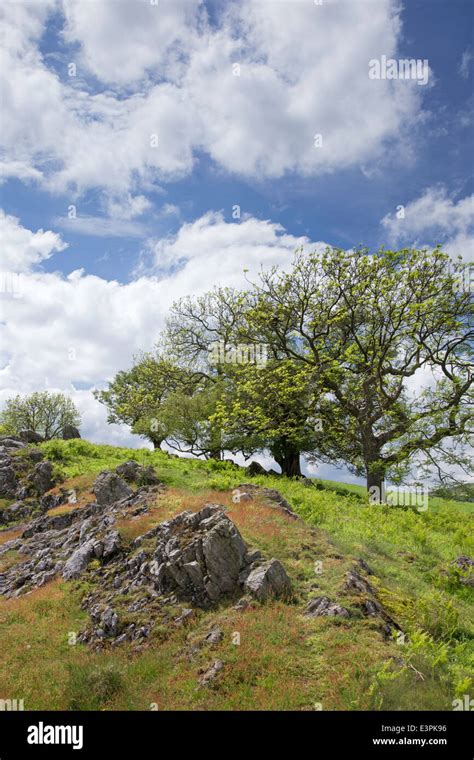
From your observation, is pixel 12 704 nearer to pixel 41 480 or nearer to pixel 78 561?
pixel 78 561

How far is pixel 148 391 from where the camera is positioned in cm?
5300

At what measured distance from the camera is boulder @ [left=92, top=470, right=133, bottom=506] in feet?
80.5

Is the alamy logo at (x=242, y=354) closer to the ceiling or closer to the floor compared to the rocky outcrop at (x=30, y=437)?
closer to the ceiling

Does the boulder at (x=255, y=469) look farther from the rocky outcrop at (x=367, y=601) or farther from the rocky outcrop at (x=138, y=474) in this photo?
the rocky outcrop at (x=367, y=601)

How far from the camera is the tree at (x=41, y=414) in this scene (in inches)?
2739

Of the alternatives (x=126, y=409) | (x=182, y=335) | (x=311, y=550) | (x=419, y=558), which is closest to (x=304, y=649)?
(x=311, y=550)

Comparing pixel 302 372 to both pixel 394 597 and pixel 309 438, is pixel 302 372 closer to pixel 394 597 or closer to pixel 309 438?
pixel 309 438

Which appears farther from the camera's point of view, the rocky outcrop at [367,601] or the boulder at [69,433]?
the boulder at [69,433]

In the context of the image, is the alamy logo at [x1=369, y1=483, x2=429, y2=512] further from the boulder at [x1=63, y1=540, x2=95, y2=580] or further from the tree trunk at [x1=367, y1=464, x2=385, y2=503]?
the boulder at [x1=63, y1=540, x2=95, y2=580]

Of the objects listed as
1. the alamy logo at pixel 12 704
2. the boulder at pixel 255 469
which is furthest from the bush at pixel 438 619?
the boulder at pixel 255 469
